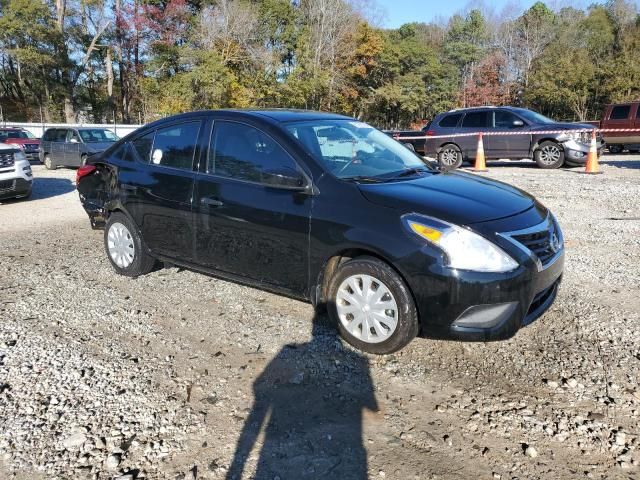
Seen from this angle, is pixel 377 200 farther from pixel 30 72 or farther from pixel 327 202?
pixel 30 72

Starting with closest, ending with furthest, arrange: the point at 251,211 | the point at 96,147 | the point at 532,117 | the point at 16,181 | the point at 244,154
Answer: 1. the point at 251,211
2. the point at 244,154
3. the point at 16,181
4. the point at 532,117
5. the point at 96,147

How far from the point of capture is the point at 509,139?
14.7 meters

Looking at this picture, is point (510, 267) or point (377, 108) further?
point (377, 108)

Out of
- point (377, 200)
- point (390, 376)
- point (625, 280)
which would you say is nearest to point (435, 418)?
point (390, 376)

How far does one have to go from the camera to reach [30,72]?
41281 mm

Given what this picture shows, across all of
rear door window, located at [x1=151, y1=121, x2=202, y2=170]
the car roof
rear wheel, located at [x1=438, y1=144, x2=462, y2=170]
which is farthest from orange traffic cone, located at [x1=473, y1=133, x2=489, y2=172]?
rear door window, located at [x1=151, y1=121, x2=202, y2=170]

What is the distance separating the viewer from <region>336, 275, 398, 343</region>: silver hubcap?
3512 mm

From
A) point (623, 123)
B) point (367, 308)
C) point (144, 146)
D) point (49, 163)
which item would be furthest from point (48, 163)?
point (623, 123)

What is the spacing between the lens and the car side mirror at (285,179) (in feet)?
12.6

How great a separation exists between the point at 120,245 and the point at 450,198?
3362mm

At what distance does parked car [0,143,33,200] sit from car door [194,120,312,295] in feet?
24.1

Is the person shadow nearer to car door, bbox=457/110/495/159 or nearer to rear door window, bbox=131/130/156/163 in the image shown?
rear door window, bbox=131/130/156/163

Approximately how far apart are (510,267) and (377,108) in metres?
50.2

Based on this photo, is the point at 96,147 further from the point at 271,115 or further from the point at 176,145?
the point at 271,115
